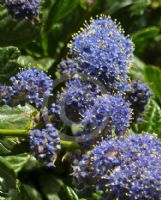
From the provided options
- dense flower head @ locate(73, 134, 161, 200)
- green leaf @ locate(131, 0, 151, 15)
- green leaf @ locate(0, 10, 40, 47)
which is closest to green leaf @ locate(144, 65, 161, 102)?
green leaf @ locate(131, 0, 151, 15)

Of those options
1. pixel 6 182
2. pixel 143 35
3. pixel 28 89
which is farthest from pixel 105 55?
pixel 143 35

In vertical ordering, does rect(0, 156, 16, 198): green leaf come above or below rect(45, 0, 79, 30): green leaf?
below

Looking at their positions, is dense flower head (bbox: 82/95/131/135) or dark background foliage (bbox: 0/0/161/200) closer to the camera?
dense flower head (bbox: 82/95/131/135)

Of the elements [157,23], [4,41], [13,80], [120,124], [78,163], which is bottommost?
[78,163]

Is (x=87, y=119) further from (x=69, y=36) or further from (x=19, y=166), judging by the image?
(x=69, y=36)

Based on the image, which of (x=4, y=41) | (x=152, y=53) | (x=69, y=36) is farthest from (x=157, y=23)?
(x=4, y=41)

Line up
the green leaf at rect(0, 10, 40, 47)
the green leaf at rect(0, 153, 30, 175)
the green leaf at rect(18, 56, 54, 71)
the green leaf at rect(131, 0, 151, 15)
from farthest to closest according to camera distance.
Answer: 1. the green leaf at rect(131, 0, 151, 15)
2. the green leaf at rect(18, 56, 54, 71)
3. the green leaf at rect(0, 10, 40, 47)
4. the green leaf at rect(0, 153, 30, 175)

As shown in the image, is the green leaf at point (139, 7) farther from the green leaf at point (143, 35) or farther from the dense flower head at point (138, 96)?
the dense flower head at point (138, 96)

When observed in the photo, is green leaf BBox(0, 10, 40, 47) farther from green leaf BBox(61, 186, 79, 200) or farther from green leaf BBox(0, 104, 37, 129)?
green leaf BBox(61, 186, 79, 200)
